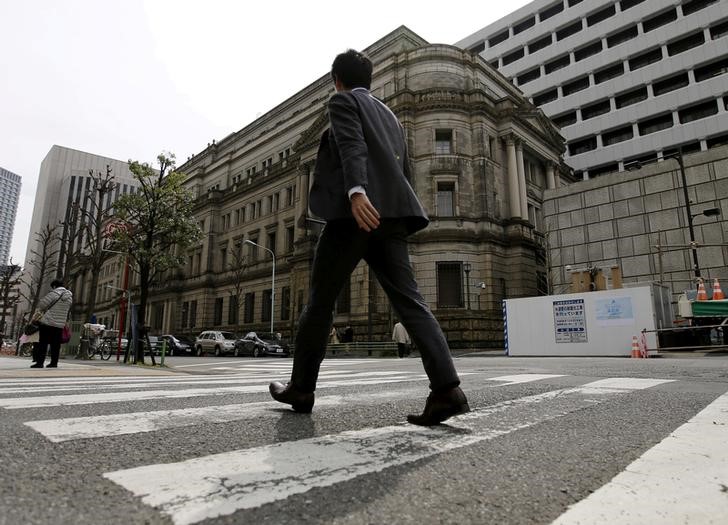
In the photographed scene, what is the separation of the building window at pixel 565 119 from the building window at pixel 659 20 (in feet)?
32.1

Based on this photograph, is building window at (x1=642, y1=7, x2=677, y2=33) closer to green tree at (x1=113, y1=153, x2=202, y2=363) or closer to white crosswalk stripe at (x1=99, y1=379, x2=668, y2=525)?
green tree at (x1=113, y1=153, x2=202, y2=363)

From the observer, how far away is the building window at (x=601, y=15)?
49.9 m

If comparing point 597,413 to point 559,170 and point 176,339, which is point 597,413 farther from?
point 559,170

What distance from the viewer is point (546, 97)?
53.8 meters

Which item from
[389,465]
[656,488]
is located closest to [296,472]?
[389,465]

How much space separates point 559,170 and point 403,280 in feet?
134

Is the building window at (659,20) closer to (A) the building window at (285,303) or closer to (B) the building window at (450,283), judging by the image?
(B) the building window at (450,283)

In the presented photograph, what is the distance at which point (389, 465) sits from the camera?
1516 millimetres

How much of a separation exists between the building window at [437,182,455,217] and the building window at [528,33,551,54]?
116ft

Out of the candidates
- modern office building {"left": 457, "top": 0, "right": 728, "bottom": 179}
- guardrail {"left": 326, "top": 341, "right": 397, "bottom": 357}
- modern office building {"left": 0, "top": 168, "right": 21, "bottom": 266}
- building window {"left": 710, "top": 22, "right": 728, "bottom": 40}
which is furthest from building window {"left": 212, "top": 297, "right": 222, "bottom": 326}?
modern office building {"left": 0, "top": 168, "right": 21, "bottom": 266}

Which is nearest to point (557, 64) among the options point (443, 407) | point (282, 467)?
point (443, 407)

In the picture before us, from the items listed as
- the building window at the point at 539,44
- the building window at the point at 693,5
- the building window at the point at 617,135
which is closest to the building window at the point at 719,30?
the building window at the point at 693,5

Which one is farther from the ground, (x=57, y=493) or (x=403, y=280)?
(x=403, y=280)

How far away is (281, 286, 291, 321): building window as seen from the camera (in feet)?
123
